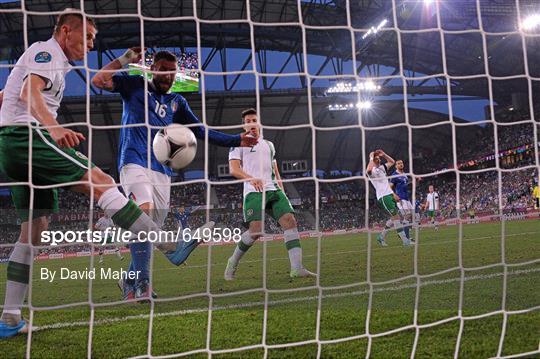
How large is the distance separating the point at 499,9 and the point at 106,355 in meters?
21.8

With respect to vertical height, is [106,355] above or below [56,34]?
below

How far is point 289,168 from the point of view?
94.6 ft

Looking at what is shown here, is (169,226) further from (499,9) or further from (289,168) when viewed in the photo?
(499,9)

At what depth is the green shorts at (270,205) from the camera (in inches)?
208

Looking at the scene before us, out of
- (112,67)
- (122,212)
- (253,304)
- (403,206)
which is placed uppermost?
(112,67)

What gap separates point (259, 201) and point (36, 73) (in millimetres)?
3093

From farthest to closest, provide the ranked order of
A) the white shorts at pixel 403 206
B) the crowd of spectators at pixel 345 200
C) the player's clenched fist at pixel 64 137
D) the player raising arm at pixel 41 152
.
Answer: the crowd of spectators at pixel 345 200
the white shorts at pixel 403 206
the player raising arm at pixel 41 152
the player's clenched fist at pixel 64 137

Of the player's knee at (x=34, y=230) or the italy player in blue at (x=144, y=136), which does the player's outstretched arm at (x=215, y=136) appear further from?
the player's knee at (x=34, y=230)

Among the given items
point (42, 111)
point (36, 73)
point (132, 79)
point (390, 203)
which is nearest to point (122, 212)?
point (42, 111)

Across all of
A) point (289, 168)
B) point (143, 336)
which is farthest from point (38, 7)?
point (143, 336)

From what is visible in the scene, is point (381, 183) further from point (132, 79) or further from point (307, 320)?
point (307, 320)

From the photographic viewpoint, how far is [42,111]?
2607mm

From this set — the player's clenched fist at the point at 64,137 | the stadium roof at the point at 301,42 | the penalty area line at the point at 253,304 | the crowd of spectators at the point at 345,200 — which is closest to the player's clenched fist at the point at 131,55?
the player's clenched fist at the point at 64,137

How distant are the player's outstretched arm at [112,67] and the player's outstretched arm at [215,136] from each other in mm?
629
